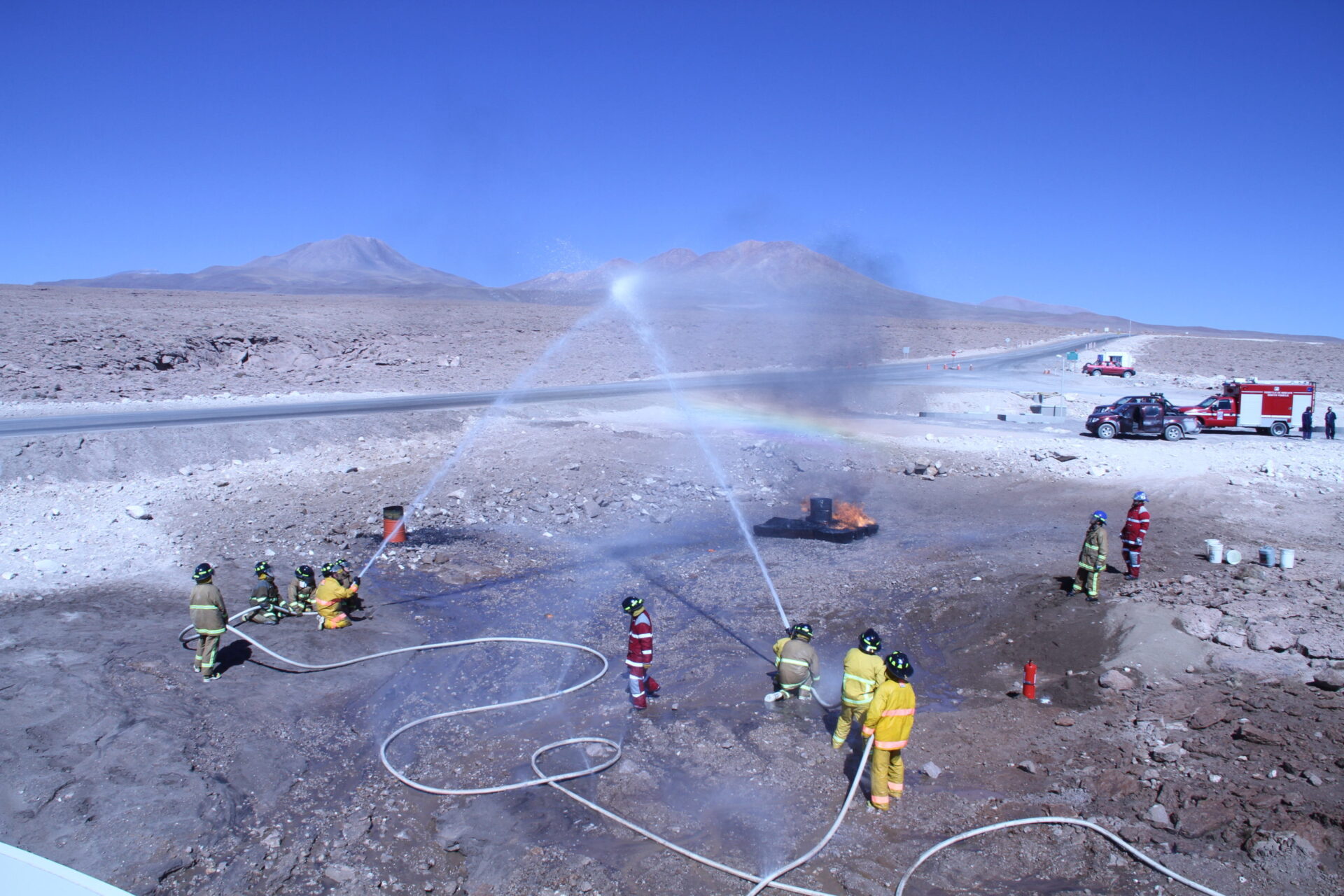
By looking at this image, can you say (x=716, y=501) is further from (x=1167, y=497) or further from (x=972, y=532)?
(x=1167, y=497)

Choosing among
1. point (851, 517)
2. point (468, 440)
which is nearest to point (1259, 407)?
point (851, 517)

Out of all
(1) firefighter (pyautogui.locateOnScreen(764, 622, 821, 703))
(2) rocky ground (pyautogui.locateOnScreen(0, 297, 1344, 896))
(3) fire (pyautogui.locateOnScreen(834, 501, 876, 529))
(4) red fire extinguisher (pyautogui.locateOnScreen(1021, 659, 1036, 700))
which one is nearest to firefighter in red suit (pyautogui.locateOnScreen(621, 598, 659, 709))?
(2) rocky ground (pyautogui.locateOnScreen(0, 297, 1344, 896))

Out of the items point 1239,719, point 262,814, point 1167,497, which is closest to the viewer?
point 262,814

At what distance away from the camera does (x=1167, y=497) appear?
18.3m

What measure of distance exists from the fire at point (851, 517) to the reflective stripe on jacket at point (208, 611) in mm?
11427

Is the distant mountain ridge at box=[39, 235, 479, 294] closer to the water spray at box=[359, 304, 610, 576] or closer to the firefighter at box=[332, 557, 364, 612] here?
the water spray at box=[359, 304, 610, 576]

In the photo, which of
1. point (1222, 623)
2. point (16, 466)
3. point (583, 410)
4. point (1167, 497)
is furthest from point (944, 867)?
point (583, 410)

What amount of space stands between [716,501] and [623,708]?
34.6 feet

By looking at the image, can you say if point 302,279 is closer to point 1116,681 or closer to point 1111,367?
point 1111,367

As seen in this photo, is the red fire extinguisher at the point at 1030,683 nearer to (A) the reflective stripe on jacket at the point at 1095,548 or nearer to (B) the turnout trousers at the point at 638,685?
(A) the reflective stripe on jacket at the point at 1095,548

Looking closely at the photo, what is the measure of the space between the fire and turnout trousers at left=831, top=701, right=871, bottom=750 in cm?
865

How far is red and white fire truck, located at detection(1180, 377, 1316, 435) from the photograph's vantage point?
1033 inches

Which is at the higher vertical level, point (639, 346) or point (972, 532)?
point (639, 346)

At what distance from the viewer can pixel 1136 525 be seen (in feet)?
40.7
